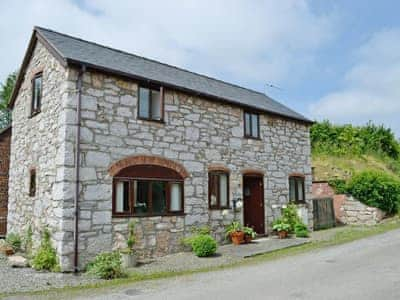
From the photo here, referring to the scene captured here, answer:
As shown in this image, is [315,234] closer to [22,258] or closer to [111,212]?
[111,212]

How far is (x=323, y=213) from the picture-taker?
17719 millimetres

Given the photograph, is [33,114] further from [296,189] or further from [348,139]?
[348,139]

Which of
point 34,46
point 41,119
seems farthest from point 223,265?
point 34,46

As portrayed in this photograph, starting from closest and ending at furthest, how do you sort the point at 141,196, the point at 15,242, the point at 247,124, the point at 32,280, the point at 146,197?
the point at 32,280
the point at 141,196
the point at 146,197
the point at 15,242
the point at 247,124

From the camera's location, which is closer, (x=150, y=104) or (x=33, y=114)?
(x=150, y=104)

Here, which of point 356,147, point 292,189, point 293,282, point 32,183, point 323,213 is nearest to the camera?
point 293,282

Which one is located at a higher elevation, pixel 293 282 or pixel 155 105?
pixel 155 105

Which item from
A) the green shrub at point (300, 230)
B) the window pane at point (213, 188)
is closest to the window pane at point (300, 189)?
the green shrub at point (300, 230)

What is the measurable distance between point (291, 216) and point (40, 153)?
9438mm

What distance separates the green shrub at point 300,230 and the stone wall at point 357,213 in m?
5.11

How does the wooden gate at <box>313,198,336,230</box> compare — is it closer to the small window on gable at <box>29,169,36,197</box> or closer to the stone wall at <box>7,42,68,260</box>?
the stone wall at <box>7,42,68,260</box>

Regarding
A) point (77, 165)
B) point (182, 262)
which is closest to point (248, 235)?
point (182, 262)

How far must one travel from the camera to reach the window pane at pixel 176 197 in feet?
38.3

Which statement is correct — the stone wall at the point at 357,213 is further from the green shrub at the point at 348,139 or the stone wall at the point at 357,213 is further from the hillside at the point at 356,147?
the green shrub at the point at 348,139
